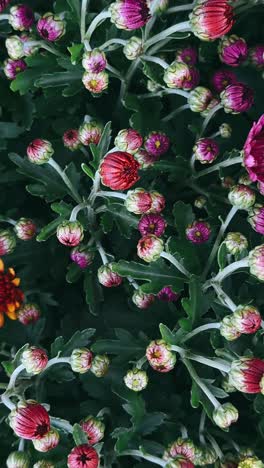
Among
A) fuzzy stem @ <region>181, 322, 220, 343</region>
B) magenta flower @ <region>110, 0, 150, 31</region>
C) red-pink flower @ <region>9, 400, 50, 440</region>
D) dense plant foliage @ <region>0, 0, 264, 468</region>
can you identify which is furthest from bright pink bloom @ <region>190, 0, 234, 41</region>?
red-pink flower @ <region>9, 400, 50, 440</region>

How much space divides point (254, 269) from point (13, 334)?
0.81m

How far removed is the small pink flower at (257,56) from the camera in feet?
6.11

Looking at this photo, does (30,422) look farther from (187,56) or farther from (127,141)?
(187,56)

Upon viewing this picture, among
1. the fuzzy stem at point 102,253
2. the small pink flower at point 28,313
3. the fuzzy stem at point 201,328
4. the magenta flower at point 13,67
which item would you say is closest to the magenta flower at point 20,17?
the magenta flower at point 13,67

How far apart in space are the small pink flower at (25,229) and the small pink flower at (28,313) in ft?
0.65

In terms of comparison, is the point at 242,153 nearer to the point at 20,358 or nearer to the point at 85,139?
the point at 85,139

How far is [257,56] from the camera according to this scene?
187 centimetres

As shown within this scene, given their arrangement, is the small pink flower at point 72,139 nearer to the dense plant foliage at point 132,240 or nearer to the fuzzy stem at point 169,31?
the dense plant foliage at point 132,240

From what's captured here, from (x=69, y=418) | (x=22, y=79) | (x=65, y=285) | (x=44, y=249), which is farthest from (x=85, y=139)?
(x=69, y=418)

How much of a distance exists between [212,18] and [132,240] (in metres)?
0.68

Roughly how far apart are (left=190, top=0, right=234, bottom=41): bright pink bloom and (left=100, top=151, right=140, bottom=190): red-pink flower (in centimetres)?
33

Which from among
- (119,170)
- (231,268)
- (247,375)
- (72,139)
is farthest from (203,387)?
(72,139)

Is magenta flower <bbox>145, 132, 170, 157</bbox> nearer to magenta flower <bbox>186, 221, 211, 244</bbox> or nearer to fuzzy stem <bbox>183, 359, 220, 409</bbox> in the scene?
magenta flower <bbox>186, 221, 211, 244</bbox>

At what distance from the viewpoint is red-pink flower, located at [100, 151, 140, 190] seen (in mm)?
1426
